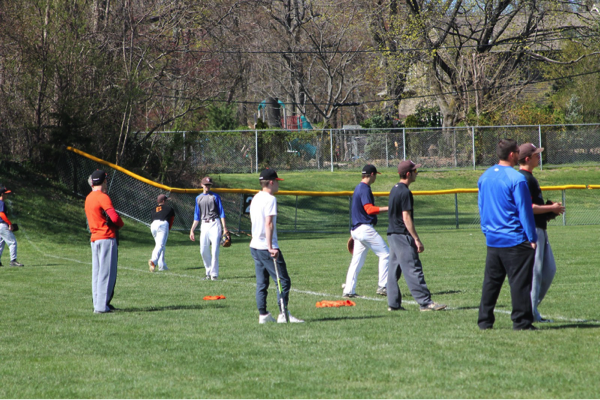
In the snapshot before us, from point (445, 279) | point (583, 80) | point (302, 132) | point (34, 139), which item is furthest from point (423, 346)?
point (583, 80)

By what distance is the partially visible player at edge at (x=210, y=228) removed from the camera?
45.1 ft

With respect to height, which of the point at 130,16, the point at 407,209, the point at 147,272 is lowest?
the point at 147,272

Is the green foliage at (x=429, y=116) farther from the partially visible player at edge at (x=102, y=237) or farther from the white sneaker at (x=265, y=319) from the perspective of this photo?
the white sneaker at (x=265, y=319)

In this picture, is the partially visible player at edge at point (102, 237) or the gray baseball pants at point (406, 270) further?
the partially visible player at edge at point (102, 237)

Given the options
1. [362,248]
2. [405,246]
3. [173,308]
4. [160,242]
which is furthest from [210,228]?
[405,246]

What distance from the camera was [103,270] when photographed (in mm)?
9367

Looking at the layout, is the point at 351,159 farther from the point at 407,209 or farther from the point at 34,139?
the point at 407,209

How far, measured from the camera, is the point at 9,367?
20.6 feet

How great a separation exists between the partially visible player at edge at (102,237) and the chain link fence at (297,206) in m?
12.5

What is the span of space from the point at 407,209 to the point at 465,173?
3049cm

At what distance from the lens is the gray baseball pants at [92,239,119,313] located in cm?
933

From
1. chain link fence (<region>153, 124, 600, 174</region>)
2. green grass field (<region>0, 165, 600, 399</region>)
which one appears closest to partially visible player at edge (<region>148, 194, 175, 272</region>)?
green grass field (<region>0, 165, 600, 399</region>)

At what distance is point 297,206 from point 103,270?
20393mm

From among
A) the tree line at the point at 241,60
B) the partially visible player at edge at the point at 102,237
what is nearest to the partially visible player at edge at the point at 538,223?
the partially visible player at edge at the point at 102,237
